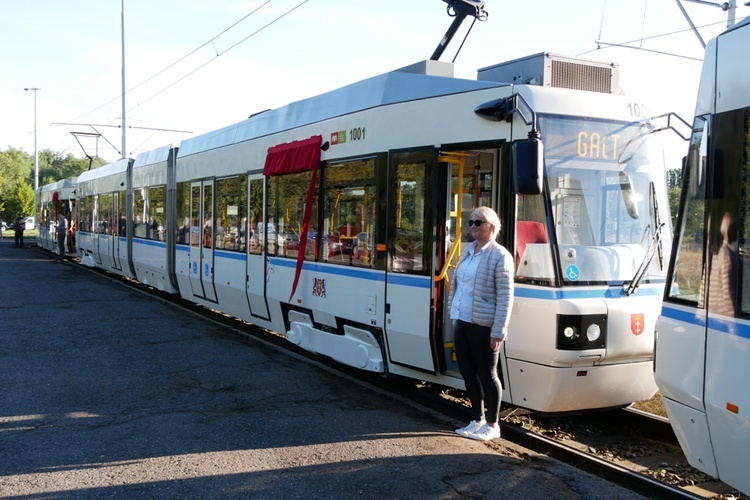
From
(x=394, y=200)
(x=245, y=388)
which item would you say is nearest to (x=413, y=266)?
(x=394, y=200)

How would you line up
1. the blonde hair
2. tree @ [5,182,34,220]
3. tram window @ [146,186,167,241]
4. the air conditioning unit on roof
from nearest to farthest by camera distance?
the blonde hair, the air conditioning unit on roof, tram window @ [146,186,167,241], tree @ [5,182,34,220]

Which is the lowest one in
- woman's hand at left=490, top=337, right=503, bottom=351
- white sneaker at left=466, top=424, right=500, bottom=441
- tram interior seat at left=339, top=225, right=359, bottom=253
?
white sneaker at left=466, top=424, right=500, bottom=441

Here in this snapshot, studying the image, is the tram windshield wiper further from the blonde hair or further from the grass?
the grass

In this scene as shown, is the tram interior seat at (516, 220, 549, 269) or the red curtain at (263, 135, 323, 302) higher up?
the red curtain at (263, 135, 323, 302)

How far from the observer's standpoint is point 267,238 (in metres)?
9.27

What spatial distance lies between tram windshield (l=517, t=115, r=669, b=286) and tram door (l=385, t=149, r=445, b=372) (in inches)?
39.4

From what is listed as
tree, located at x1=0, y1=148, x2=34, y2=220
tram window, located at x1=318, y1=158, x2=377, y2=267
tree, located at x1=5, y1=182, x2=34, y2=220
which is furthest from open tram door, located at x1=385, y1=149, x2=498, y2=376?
tree, located at x1=0, y1=148, x2=34, y2=220

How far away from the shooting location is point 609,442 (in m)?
5.89

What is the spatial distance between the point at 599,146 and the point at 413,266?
2.00 m

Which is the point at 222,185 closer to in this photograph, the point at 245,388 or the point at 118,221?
the point at 245,388

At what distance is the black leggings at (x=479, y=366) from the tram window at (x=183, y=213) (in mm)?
8037

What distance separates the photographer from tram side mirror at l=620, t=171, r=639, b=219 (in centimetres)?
573

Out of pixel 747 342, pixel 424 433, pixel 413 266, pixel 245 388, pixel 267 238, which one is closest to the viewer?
pixel 747 342

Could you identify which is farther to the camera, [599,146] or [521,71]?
[521,71]
